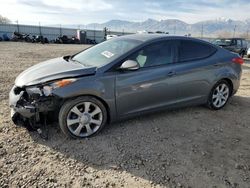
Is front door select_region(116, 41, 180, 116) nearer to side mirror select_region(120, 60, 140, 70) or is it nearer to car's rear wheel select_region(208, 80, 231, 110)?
side mirror select_region(120, 60, 140, 70)

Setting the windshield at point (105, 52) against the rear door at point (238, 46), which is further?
the rear door at point (238, 46)

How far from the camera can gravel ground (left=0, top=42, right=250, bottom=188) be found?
290 centimetres

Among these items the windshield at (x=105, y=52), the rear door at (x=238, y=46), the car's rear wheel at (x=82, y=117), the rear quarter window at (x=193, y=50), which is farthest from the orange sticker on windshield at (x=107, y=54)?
the rear door at (x=238, y=46)

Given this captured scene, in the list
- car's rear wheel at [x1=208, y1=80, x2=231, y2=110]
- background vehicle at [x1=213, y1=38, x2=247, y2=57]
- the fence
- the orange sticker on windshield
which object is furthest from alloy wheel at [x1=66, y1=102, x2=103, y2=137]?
the fence

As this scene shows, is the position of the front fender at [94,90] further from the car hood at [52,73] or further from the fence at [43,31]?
the fence at [43,31]

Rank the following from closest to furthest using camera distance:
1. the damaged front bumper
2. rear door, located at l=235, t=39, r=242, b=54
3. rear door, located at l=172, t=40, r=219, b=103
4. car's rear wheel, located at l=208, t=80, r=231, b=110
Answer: the damaged front bumper → rear door, located at l=172, t=40, r=219, b=103 → car's rear wheel, located at l=208, t=80, r=231, b=110 → rear door, located at l=235, t=39, r=242, b=54

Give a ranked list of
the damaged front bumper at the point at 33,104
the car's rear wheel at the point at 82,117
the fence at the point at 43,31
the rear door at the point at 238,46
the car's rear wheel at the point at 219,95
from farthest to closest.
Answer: the fence at the point at 43,31 < the rear door at the point at 238,46 < the car's rear wheel at the point at 219,95 < the car's rear wheel at the point at 82,117 < the damaged front bumper at the point at 33,104

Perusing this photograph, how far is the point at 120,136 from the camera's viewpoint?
3869 millimetres

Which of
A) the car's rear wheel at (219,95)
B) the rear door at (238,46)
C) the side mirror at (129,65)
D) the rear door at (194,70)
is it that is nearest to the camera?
the side mirror at (129,65)

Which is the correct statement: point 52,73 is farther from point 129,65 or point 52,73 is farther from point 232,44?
point 232,44

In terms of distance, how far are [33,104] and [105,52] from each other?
5.07 ft

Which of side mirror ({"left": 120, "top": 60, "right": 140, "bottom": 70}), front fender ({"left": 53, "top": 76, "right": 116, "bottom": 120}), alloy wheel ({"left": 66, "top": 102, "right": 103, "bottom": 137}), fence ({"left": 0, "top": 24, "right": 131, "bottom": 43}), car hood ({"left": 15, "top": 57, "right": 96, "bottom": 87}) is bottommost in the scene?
alloy wheel ({"left": 66, "top": 102, "right": 103, "bottom": 137})

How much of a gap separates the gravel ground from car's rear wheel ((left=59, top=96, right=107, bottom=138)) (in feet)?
0.52

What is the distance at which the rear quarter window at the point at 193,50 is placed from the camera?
452 centimetres
